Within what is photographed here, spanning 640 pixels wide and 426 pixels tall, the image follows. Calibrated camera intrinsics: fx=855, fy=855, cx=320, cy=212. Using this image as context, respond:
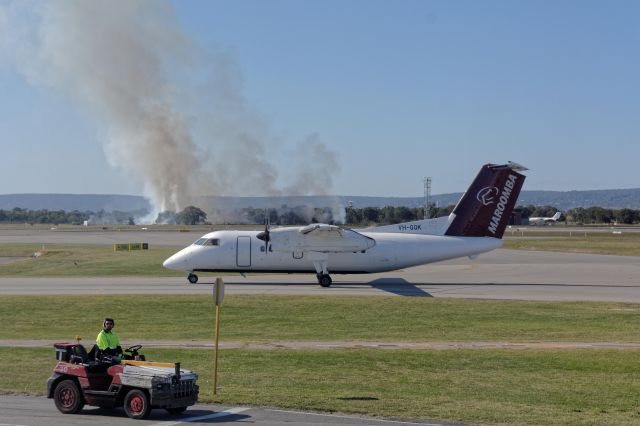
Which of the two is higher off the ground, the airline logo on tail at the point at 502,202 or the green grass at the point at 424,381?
the airline logo on tail at the point at 502,202

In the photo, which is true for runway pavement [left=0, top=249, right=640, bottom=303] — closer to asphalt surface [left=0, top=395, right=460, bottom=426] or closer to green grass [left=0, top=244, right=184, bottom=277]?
green grass [left=0, top=244, right=184, bottom=277]

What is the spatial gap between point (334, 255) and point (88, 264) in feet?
79.3

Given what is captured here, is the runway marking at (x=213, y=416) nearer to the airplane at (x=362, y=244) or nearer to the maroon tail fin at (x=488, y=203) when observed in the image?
the airplane at (x=362, y=244)

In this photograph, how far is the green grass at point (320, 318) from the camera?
31.0 m

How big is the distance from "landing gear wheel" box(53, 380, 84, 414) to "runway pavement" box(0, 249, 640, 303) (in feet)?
86.3

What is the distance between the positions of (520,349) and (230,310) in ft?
47.0

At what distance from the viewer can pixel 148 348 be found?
27281mm

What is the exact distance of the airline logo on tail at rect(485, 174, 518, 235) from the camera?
158 feet

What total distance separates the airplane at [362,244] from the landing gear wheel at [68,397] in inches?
1166

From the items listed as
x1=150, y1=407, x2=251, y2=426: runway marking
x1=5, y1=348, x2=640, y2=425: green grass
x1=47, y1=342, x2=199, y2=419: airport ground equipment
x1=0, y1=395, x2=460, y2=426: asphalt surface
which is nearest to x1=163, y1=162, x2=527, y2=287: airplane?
x1=5, y1=348, x2=640, y2=425: green grass

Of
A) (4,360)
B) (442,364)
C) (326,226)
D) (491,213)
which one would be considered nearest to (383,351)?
(442,364)

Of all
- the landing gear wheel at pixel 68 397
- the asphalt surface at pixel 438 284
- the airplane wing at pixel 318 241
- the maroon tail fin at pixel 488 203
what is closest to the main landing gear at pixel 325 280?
the asphalt surface at pixel 438 284

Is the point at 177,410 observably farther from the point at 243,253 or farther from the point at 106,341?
the point at 243,253

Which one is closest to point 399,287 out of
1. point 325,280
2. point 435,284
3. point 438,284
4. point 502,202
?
point 435,284
